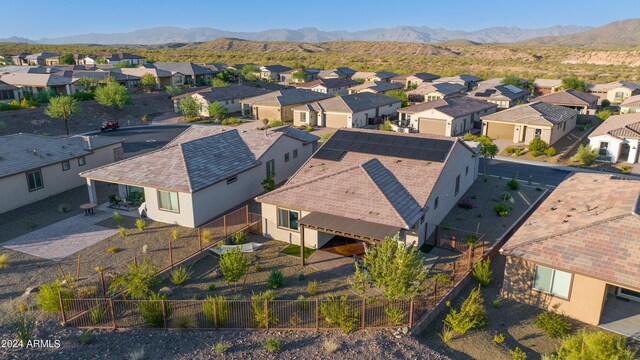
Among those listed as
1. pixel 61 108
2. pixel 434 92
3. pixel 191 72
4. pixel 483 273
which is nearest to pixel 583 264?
pixel 483 273

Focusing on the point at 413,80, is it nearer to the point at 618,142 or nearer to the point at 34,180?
the point at 618,142

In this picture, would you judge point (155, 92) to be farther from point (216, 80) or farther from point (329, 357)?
point (329, 357)

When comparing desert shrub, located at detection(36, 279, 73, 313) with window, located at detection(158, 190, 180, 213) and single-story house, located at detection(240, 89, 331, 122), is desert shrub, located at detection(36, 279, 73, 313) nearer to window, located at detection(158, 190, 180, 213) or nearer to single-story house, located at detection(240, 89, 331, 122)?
window, located at detection(158, 190, 180, 213)

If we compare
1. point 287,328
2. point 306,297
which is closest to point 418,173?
point 306,297

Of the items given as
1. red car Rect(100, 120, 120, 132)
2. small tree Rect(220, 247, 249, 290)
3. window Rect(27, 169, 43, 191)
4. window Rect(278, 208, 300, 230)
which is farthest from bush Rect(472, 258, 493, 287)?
red car Rect(100, 120, 120, 132)

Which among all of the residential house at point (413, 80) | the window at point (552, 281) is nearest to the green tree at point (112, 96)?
the residential house at point (413, 80)

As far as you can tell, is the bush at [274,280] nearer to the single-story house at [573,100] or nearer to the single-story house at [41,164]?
the single-story house at [41,164]

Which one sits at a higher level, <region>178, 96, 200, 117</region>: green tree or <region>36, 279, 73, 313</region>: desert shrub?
<region>178, 96, 200, 117</region>: green tree
